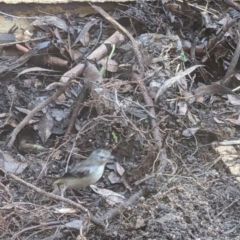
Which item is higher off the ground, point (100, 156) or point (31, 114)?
point (100, 156)

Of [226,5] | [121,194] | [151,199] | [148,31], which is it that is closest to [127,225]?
[151,199]

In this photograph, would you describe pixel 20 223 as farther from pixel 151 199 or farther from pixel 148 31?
pixel 148 31

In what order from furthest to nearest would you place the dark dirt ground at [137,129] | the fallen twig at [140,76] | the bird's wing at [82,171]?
the fallen twig at [140,76] < the bird's wing at [82,171] < the dark dirt ground at [137,129]

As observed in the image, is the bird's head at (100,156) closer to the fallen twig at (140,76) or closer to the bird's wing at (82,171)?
the bird's wing at (82,171)

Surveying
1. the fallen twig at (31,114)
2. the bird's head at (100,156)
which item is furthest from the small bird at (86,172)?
the fallen twig at (31,114)

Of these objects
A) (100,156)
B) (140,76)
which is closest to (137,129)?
(100,156)

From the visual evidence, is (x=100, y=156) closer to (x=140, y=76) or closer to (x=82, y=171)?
(x=82, y=171)
